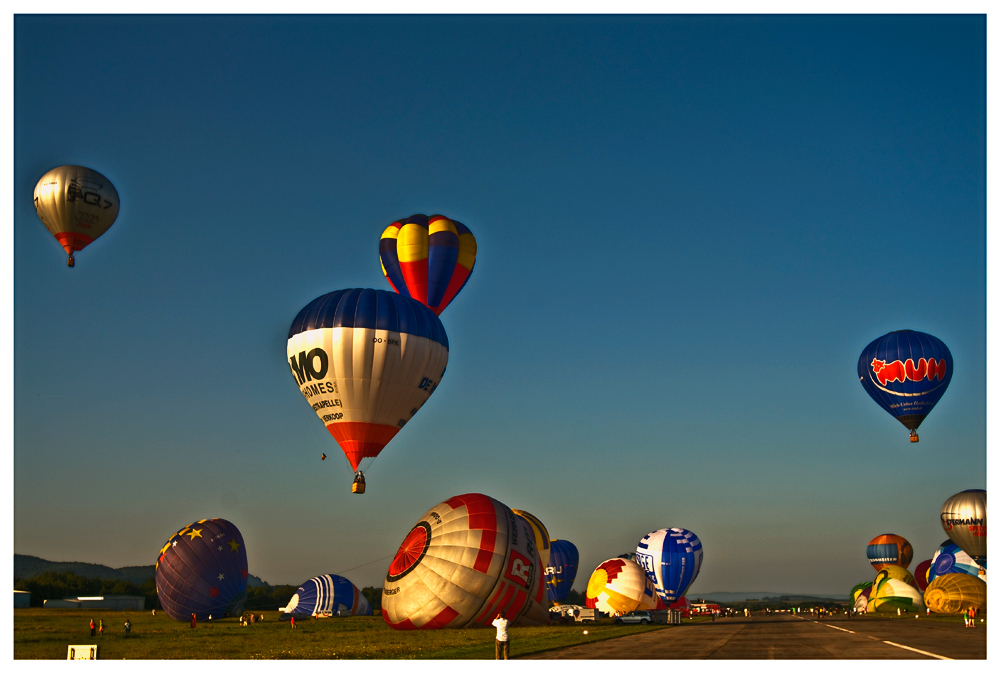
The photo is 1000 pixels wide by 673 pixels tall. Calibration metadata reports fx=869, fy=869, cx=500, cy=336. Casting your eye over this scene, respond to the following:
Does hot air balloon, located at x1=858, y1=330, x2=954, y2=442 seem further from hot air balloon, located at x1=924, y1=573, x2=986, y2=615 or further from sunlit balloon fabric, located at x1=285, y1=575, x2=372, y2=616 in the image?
sunlit balloon fabric, located at x1=285, y1=575, x2=372, y2=616

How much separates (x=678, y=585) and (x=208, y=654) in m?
43.0

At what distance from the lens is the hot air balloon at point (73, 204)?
129 feet

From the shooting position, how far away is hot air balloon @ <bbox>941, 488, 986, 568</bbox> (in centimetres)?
5500

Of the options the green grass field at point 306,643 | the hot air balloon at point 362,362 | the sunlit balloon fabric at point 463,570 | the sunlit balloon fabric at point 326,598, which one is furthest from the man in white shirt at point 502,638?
the sunlit balloon fabric at point 326,598

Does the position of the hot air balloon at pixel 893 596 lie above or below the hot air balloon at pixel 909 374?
below

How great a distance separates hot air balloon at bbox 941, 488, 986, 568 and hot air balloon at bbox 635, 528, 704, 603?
16.3m

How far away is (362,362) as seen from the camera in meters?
33.7

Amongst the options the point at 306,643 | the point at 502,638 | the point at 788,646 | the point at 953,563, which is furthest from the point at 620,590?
the point at 953,563

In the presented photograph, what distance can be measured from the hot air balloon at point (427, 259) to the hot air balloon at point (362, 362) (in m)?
7.00

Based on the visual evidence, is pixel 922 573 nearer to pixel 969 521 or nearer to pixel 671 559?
pixel 969 521

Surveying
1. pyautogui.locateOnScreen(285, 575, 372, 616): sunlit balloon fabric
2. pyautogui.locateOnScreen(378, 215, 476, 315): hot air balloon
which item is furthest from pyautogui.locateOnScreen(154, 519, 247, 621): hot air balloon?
pyautogui.locateOnScreen(378, 215, 476, 315): hot air balloon

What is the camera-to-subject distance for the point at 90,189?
39.7 metres

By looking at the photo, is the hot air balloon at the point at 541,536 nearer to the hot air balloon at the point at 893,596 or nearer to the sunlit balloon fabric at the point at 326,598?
the sunlit balloon fabric at the point at 326,598
